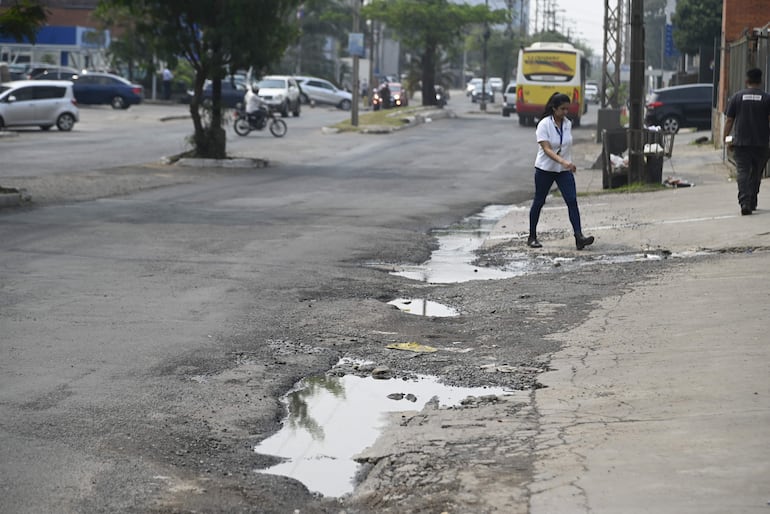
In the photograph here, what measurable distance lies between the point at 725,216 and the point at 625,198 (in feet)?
14.4

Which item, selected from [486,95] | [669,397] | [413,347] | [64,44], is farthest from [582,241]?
[486,95]

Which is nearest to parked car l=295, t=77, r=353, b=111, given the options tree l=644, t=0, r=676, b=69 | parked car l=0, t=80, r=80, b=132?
parked car l=0, t=80, r=80, b=132

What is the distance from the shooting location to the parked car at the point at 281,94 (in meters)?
56.4

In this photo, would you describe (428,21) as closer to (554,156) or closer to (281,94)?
(281,94)

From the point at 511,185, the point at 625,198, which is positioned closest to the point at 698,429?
the point at 625,198

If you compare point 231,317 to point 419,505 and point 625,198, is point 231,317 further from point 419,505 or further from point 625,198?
point 625,198

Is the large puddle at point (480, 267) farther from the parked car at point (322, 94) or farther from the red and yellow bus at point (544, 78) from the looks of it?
the parked car at point (322, 94)

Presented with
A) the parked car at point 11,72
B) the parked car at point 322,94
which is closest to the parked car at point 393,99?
the parked car at point 322,94

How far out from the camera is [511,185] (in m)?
24.9

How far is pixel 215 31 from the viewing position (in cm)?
2694

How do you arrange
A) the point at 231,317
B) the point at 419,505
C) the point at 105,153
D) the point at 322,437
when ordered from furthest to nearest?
the point at 105,153 → the point at 231,317 → the point at 322,437 → the point at 419,505

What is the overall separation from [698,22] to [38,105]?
108 feet

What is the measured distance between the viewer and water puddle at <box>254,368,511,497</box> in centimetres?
625

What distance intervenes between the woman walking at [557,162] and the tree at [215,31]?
43.6ft
